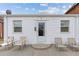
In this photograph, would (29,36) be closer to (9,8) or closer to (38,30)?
(38,30)

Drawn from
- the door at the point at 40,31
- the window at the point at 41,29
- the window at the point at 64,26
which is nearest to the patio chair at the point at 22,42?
the door at the point at 40,31

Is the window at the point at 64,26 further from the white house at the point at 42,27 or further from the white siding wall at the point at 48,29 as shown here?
the white siding wall at the point at 48,29

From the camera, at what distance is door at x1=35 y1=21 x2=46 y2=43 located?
384 inches

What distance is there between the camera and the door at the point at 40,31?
384 inches

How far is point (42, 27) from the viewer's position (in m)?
9.83

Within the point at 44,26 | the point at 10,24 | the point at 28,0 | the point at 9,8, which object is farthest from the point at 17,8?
the point at 28,0

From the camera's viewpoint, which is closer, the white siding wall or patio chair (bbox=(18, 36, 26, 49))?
patio chair (bbox=(18, 36, 26, 49))

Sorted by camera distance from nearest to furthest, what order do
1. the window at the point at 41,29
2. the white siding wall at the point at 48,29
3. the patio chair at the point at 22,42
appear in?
the patio chair at the point at 22,42 → the window at the point at 41,29 → the white siding wall at the point at 48,29

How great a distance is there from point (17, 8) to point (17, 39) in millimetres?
2154

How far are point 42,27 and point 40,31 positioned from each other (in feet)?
0.99

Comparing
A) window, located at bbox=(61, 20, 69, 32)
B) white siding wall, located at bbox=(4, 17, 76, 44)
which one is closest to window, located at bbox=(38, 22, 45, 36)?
white siding wall, located at bbox=(4, 17, 76, 44)

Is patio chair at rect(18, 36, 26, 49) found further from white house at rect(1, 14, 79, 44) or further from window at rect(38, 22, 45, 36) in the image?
window at rect(38, 22, 45, 36)

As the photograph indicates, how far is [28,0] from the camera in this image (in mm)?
4742

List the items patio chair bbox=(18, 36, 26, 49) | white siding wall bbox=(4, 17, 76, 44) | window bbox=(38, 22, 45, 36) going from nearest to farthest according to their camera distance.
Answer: patio chair bbox=(18, 36, 26, 49), window bbox=(38, 22, 45, 36), white siding wall bbox=(4, 17, 76, 44)
